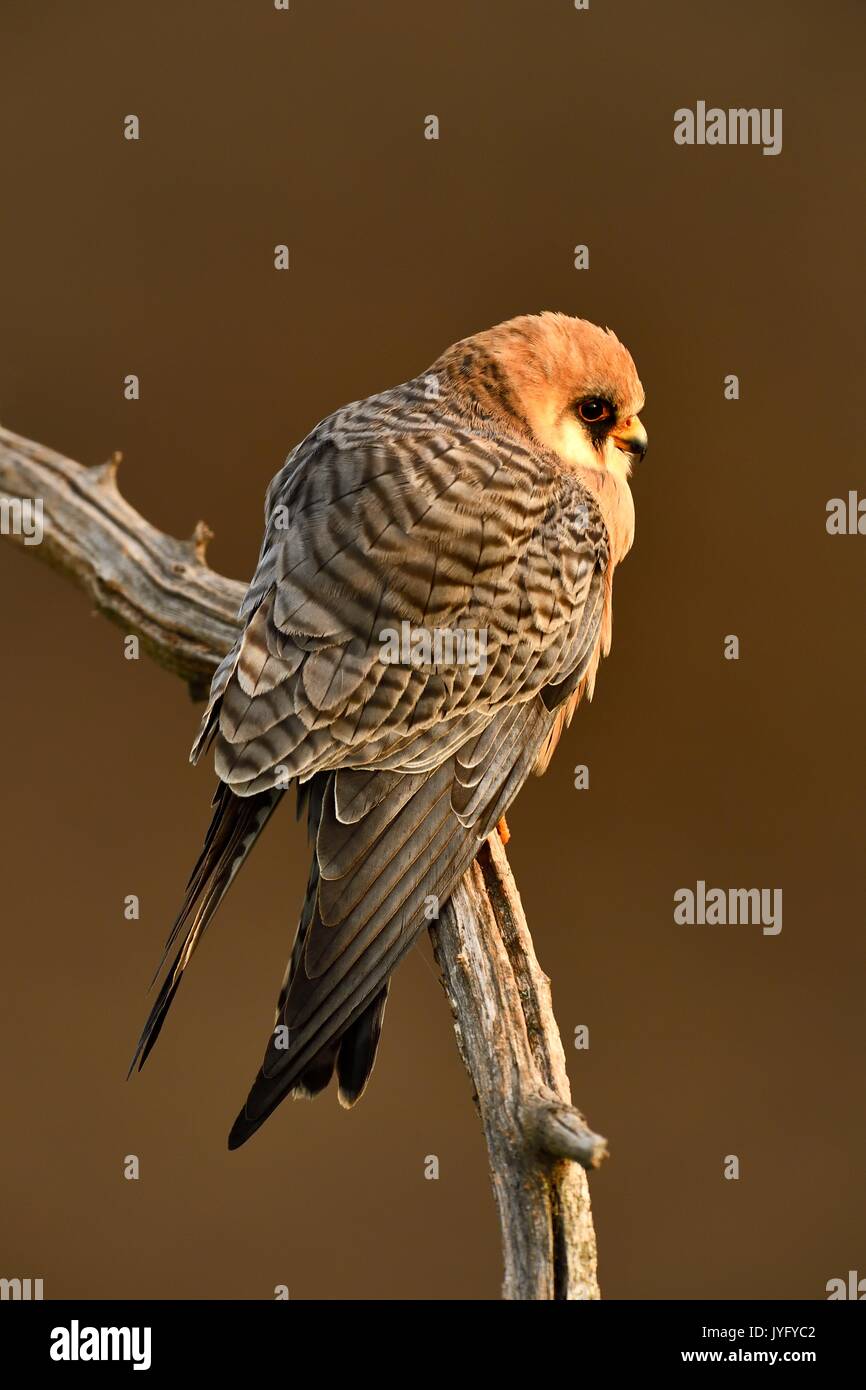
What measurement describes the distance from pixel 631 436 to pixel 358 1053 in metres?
1.14

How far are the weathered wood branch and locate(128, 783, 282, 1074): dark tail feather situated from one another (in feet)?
1.03

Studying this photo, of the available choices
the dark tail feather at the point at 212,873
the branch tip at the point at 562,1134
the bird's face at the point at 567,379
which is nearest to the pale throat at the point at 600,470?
the bird's face at the point at 567,379

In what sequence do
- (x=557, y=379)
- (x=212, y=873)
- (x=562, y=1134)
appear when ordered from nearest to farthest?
(x=562, y=1134), (x=212, y=873), (x=557, y=379)

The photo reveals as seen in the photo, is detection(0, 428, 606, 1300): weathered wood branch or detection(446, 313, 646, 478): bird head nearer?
detection(0, 428, 606, 1300): weathered wood branch

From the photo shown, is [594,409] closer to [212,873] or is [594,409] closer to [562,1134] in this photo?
[212,873]

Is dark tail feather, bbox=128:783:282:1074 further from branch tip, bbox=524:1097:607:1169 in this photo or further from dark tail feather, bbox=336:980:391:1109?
branch tip, bbox=524:1097:607:1169

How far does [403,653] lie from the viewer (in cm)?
190

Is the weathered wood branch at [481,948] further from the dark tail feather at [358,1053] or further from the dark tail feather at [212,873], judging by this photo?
the dark tail feather at [212,873]

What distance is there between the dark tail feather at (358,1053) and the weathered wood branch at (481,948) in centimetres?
11

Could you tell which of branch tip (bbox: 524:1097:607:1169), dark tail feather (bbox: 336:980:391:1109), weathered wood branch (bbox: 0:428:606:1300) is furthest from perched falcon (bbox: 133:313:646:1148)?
branch tip (bbox: 524:1097:607:1169)

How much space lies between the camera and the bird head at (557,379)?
2.21m

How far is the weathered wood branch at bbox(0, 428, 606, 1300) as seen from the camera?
1562mm

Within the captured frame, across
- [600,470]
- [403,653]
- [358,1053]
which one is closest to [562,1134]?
[358,1053]

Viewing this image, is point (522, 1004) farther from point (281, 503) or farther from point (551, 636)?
point (281, 503)
